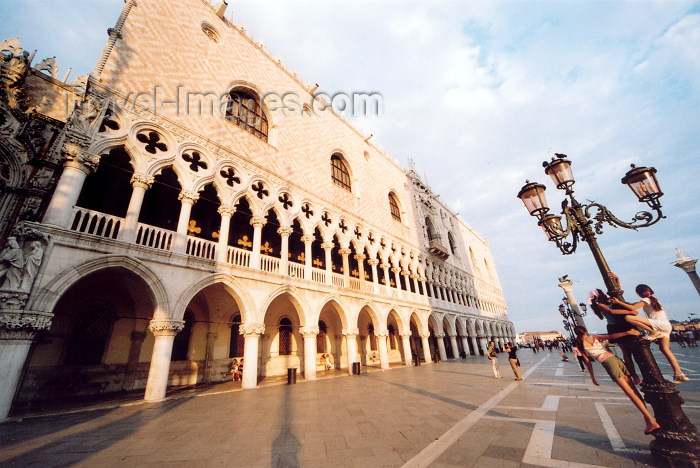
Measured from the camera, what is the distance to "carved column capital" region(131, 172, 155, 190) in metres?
7.99

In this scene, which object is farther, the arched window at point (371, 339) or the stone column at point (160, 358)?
the arched window at point (371, 339)

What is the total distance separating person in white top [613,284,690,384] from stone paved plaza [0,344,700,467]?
3.03ft

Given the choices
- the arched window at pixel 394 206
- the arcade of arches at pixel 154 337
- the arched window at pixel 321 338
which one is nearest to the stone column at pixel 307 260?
the arcade of arches at pixel 154 337

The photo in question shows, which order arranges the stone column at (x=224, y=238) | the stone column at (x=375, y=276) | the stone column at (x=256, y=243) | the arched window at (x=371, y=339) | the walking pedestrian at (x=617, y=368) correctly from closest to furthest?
the walking pedestrian at (x=617, y=368) → the stone column at (x=224, y=238) → the stone column at (x=256, y=243) → the stone column at (x=375, y=276) → the arched window at (x=371, y=339)

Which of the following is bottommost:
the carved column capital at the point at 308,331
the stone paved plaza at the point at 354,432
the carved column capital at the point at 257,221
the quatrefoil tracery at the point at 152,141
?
the stone paved plaza at the point at 354,432

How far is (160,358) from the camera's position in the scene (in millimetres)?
7223

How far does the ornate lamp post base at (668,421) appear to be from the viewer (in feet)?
8.32

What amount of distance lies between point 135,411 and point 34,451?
2.48 m

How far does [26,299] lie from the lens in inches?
229

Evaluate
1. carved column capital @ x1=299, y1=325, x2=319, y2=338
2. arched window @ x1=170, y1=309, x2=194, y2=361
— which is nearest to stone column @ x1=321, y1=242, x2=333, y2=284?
carved column capital @ x1=299, y1=325, x2=319, y2=338

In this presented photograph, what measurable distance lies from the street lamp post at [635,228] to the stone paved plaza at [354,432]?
12.9 inches

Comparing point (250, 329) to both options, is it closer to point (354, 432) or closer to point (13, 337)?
point (13, 337)

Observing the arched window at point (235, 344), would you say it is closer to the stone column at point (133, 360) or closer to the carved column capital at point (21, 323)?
the stone column at point (133, 360)

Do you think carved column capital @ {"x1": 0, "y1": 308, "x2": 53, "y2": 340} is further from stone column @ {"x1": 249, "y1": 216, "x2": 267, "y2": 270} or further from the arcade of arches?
stone column @ {"x1": 249, "y1": 216, "x2": 267, "y2": 270}
